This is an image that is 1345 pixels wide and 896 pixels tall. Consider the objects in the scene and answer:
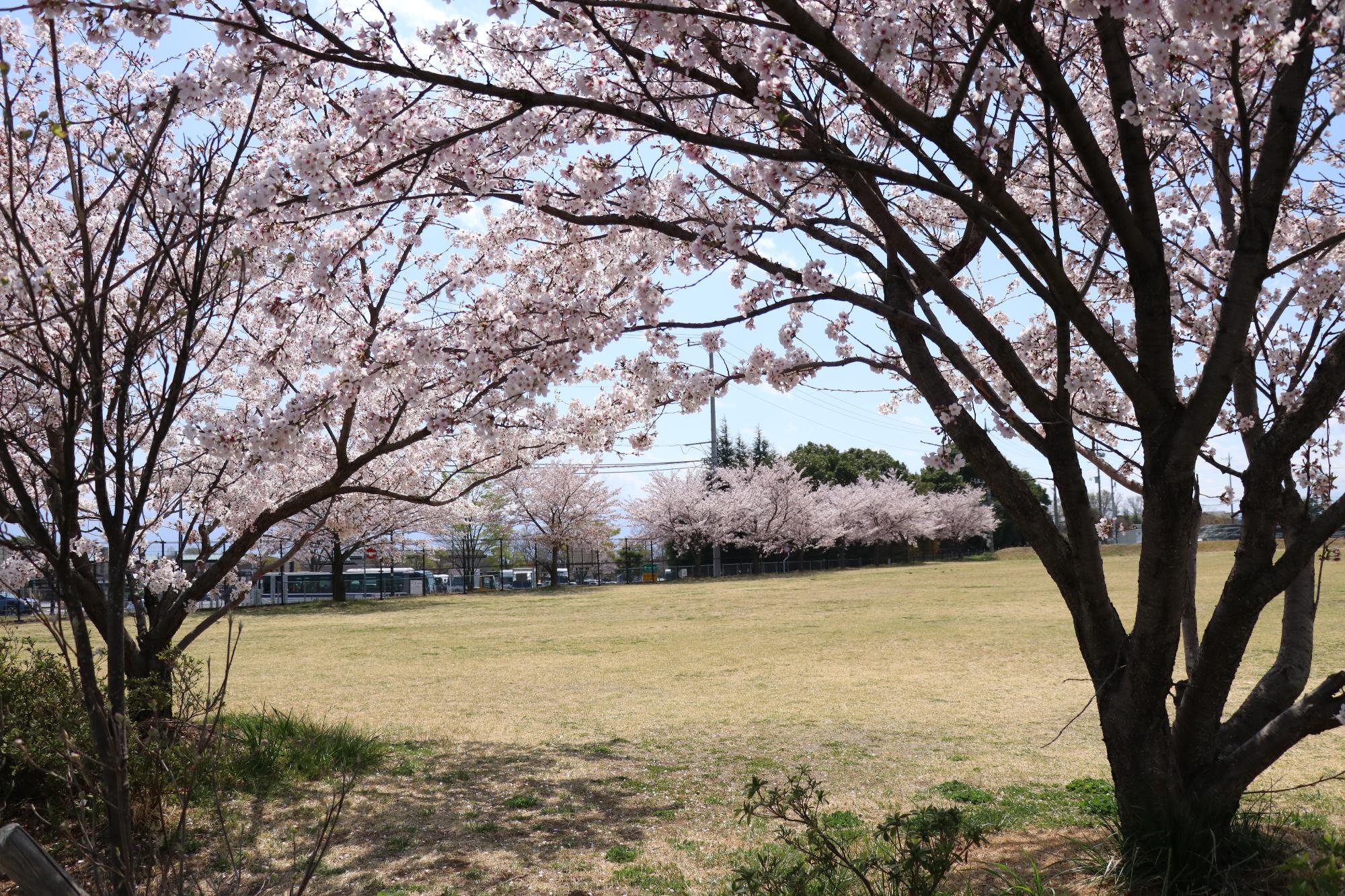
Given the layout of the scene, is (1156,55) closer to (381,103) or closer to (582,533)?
(381,103)

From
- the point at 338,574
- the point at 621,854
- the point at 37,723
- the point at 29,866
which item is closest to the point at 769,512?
the point at 338,574

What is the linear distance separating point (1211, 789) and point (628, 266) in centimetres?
411

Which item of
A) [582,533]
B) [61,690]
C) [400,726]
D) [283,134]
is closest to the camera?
[61,690]

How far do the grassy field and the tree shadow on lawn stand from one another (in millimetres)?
17

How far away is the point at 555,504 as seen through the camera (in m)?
37.0

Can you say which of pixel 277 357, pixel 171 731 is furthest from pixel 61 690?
pixel 277 357

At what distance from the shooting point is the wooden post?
1634mm

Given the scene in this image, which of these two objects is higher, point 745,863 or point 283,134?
point 283,134

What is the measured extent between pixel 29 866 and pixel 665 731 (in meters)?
6.23

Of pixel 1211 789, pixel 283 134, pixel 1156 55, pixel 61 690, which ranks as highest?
pixel 283 134

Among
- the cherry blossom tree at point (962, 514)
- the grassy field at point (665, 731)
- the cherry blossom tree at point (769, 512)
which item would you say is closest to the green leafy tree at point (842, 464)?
the cherry blossom tree at point (962, 514)

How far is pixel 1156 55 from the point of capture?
2.77 metres

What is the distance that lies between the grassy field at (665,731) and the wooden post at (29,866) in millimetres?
2559

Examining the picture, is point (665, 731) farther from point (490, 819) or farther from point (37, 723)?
point (37, 723)
